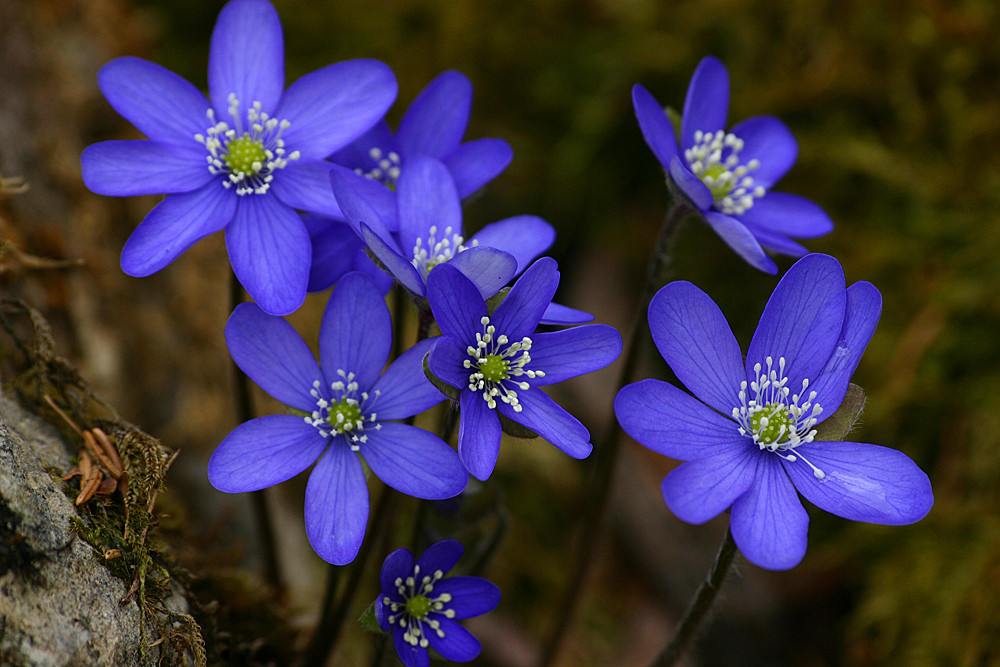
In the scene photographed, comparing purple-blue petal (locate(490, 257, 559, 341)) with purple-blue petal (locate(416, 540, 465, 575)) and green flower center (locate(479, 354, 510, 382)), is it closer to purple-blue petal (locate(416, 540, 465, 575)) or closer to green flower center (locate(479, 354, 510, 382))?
green flower center (locate(479, 354, 510, 382))

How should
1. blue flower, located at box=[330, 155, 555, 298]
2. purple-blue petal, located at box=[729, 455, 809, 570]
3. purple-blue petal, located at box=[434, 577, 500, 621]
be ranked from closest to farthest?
purple-blue petal, located at box=[729, 455, 809, 570], blue flower, located at box=[330, 155, 555, 298], purple-blue petal, located at box=[434, 577, 500, 621]

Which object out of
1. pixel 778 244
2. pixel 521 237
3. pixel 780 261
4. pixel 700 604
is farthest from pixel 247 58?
pixel 780 261

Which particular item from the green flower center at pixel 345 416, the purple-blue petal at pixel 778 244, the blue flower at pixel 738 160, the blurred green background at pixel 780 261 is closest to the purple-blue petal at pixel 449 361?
the green flower center at pixel 345 416

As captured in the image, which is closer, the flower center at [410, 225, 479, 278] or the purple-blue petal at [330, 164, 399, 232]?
the purple-blue petal at [330, 164, 399, 232]

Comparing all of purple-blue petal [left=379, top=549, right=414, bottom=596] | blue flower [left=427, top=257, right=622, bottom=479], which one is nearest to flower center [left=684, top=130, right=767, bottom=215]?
blue flower [left=427, top=257, right=622, bottom=479]

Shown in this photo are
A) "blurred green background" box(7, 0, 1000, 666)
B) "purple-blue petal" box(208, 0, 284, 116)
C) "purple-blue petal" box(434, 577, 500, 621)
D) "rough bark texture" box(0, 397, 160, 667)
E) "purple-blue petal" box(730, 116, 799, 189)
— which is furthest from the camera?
"blurred green background" box(7, 0, 1000, 666)
